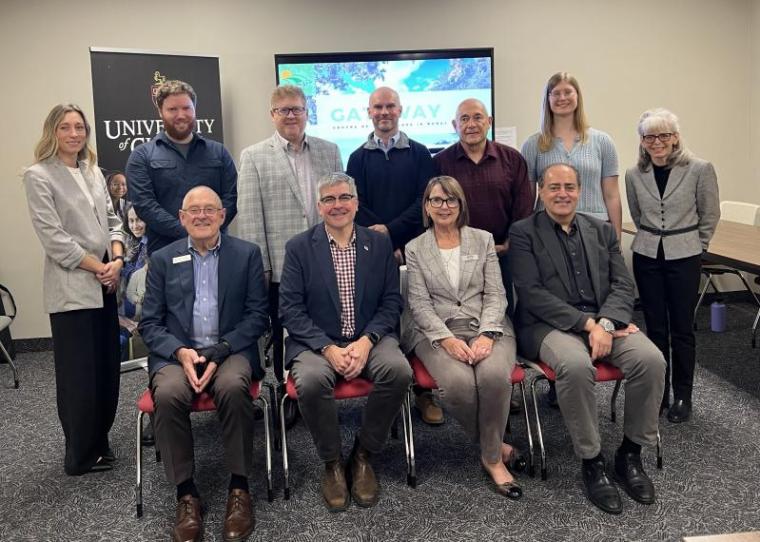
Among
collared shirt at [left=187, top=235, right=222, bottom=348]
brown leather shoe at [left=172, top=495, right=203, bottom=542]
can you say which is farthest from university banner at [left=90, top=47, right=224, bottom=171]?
brown leather shoe at [left=172, top=495, right=203, bottom=542]

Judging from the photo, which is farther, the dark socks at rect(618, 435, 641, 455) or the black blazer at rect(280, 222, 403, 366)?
the black blazer at rect(280, 222, 403, 366)

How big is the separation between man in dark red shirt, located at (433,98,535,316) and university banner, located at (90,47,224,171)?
2.20 meters

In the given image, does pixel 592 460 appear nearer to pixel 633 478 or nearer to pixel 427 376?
pixel 633 478

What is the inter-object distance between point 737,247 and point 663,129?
1.15 m

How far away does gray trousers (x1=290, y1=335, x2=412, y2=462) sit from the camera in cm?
251

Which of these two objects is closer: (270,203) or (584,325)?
(584,325)

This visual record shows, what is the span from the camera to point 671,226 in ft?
10.1

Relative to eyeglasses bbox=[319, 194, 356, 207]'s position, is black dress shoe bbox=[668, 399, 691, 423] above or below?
below

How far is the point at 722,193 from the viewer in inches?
215

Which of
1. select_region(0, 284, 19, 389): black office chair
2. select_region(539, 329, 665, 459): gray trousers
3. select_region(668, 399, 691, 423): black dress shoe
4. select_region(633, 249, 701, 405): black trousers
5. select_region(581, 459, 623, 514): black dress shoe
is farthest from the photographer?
select_region(0, 284, 19, 389): black office chair

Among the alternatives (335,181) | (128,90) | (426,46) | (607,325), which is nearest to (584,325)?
(607,325)

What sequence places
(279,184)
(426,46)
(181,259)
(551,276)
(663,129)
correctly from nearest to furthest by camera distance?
1. (181,259)
2. (551,276)
3. (663,129)
4. (279,184)
5. (426,46)

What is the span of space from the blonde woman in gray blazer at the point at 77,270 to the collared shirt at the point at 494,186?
5.66 ft

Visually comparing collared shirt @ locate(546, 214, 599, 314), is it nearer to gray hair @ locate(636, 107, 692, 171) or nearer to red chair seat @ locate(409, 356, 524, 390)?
red chair seat @ locate(409, 356, 524, 390)
